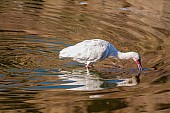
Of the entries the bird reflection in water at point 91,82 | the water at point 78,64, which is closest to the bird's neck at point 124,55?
the water at point 78,64

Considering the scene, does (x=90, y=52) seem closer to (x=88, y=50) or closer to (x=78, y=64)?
(x=88, y=50)

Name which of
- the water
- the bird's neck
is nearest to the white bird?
the bird's neck

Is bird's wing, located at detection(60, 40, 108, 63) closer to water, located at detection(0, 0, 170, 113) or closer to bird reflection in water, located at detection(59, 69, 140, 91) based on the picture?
water, located at detection(0, 0, 170, 113)

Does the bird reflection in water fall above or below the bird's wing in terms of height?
below

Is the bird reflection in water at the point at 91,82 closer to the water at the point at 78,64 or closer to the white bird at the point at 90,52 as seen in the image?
the water at the point at 78,64

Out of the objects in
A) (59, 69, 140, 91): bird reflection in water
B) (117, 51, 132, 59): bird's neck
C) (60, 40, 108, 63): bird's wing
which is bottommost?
(59, 69, 140, 91): bird reflection in water

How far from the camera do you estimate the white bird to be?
1118 centimetres

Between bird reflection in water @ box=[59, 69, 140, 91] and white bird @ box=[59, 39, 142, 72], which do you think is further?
white bird @ box=[59, 39, 142, 72]

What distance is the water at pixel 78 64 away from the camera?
8.59 meters

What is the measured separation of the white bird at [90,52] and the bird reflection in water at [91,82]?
70 centimetres

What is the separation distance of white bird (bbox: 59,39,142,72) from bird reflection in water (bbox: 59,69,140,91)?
27.7 inches

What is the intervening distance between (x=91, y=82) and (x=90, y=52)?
147cm

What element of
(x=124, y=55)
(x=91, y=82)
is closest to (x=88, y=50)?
(x=124, y=55)

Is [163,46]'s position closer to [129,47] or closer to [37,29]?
[129,47]
